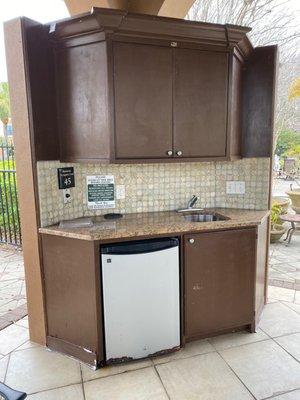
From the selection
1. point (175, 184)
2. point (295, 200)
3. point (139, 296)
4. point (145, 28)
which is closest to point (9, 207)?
point (175, 184)

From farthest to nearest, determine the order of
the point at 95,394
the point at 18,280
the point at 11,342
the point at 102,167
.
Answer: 1. the point at 18,280
2. the point at 102,167
3. the point at 11,342
4. the point at 95,394

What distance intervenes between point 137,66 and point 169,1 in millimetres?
719

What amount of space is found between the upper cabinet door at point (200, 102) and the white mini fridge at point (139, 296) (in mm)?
812

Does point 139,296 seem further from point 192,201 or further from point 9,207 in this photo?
point 9,207

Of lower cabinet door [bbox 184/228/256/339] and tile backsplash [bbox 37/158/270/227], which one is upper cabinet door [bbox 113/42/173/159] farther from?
lower cabinet door [bbox 184/228/256/339]

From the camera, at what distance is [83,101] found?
229 centimetres

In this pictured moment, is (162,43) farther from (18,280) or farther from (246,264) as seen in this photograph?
(18,280)

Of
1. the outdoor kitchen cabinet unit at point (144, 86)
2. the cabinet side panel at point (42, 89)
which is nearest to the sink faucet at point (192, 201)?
the outdoor kitchen cabinet unit at point (144, 86)

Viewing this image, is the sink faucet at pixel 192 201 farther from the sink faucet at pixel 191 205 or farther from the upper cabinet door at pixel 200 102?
the upper cabinet door at pixel 200 102

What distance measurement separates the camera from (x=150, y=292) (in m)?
2.18

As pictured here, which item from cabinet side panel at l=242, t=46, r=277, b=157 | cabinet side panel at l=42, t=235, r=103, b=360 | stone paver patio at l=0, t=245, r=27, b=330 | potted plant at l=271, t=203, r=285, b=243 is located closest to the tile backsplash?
cabinet side panel at l=242, t=46, r=277, b=157

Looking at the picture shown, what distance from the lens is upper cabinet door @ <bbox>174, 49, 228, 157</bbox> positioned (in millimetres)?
2379

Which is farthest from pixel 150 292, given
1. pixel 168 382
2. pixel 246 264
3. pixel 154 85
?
pixel 154 85

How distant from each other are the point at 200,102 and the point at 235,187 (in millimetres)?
921
